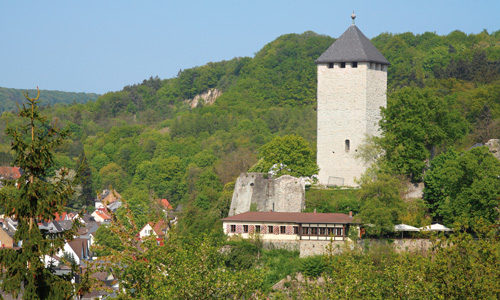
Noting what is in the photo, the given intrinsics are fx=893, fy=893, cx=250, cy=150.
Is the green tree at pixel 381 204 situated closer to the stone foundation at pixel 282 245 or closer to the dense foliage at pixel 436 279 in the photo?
the stone foundation at pixel 282 245

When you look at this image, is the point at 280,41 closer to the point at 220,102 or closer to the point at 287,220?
the point at 220,102

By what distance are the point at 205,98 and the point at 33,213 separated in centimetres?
12448

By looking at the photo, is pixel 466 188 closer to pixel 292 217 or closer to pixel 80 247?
pixel 292 217

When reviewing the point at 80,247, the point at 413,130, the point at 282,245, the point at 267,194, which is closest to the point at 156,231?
the point at 282,245

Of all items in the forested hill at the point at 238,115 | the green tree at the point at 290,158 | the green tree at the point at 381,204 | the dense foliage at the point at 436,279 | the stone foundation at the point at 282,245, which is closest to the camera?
the dense foliage at the point at 436,279

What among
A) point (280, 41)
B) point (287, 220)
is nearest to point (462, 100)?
point (287, 220)

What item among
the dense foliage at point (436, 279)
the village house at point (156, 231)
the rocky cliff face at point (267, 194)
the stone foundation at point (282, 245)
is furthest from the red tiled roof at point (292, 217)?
the dense foliage at point (436, 279)

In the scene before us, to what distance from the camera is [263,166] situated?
48.8 m

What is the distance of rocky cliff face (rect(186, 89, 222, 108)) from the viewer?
139250mm

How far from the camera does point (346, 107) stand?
45188 mm

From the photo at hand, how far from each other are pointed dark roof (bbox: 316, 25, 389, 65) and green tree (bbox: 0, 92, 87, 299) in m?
29.1

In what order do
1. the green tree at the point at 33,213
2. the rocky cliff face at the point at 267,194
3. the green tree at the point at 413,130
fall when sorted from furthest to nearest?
the rocky cliff face at the point at 267,194 < the green tree at the point at 413,130 < the green tree at the point at 33,213

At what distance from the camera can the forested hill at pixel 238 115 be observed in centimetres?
5184

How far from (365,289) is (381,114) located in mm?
20830
